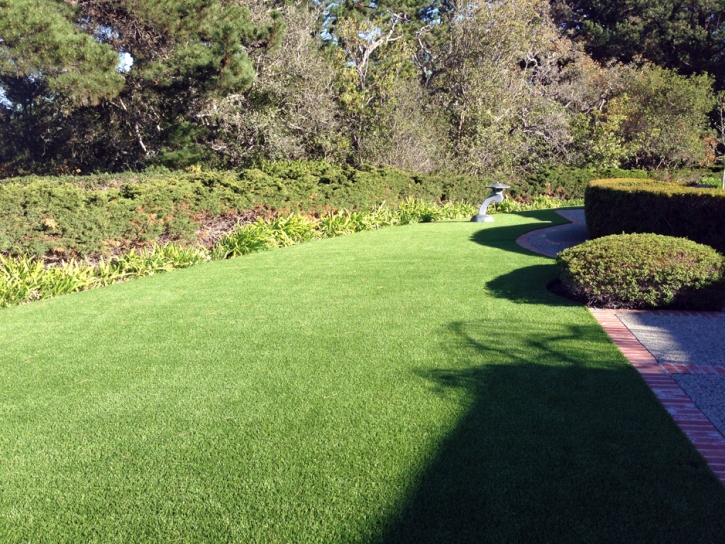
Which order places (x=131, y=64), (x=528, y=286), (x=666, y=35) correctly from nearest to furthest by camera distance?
(x=528, y=286) → (x=131, y=64) → (x=666, y=35)

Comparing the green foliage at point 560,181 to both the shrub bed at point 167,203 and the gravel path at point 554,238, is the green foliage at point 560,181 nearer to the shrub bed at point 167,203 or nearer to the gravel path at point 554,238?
the shrub bed at point 167,203

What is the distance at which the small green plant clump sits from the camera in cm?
770

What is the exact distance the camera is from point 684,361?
4.54m

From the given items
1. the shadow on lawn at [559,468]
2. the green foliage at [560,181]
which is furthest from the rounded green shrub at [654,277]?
the green foliage at [560,181]

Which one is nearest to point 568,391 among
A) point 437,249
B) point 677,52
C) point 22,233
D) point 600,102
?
point 437,249

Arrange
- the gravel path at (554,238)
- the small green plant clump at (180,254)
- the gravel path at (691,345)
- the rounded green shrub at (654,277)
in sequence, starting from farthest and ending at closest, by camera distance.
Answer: the gravel path at (554,238) → the small green plant clump at (180,254) → the rounded green shrub at (654,277) → the gravel path at (691,345)

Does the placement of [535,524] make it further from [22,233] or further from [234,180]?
[234,180]

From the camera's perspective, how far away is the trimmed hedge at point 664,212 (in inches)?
287

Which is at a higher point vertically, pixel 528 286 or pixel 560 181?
pixel 560 181

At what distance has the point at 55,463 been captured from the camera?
3201 mm

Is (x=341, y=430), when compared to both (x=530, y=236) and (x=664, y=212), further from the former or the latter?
(x=530, y=236)

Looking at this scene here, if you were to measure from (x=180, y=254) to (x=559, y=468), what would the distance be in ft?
26.0

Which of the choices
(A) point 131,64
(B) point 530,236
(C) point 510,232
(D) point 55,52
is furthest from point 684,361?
(A) point 131,64

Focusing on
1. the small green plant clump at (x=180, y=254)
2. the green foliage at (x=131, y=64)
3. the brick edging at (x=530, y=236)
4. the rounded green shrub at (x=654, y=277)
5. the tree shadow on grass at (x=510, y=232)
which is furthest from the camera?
the green foliage at (x=131, y=64)
